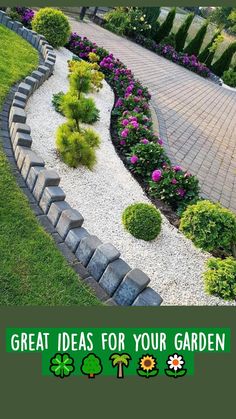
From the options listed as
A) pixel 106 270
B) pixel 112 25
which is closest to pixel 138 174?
pixel 106 270

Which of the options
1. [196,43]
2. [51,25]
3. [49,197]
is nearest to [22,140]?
[49,197]

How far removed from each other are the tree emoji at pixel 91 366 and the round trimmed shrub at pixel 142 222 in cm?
212

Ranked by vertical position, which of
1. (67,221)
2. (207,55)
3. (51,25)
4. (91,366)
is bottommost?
(91,366)

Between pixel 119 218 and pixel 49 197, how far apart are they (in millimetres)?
1163

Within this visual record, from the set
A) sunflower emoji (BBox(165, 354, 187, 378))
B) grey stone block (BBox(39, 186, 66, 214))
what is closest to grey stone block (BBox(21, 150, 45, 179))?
grey stone block (BBox(39, 186, 66, 214))

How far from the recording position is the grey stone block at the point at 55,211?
5.04 meters

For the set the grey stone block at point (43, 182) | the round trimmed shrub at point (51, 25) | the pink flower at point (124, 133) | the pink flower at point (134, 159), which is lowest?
the grey stone block at point (43, 182)

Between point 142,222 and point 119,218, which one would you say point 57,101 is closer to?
point 119,218

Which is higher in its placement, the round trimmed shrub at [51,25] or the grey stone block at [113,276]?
the round trimmed shrub at [51,25]

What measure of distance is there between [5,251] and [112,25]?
20742 mm

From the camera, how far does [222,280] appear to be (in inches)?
199

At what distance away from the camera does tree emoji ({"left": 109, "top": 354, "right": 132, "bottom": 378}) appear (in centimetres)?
373

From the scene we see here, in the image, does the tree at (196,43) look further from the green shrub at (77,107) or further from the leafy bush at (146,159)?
the green shrub at (77,107)

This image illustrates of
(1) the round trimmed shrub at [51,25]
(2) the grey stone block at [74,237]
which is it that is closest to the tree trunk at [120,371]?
(2) the grey stone block at [74,237]
